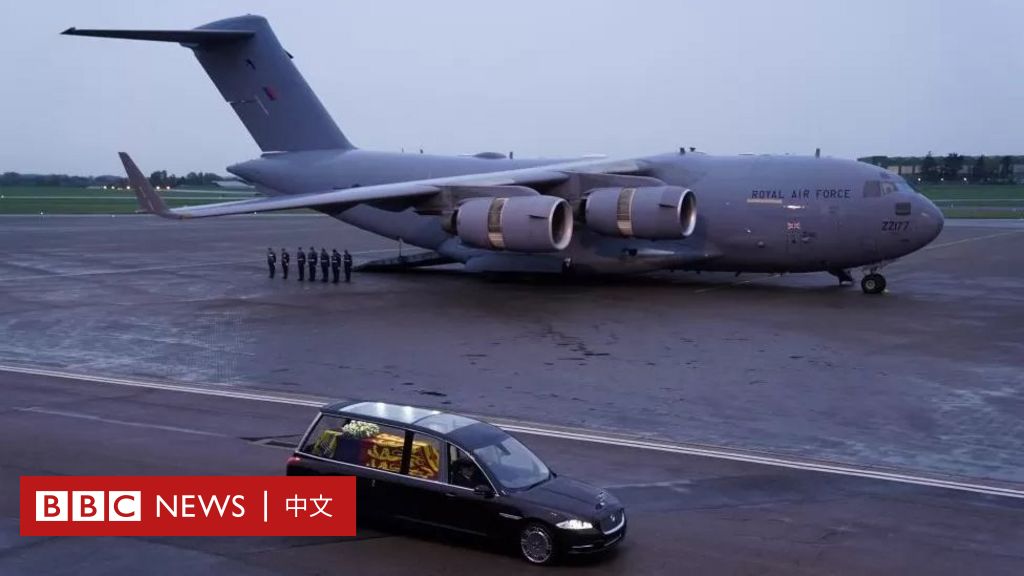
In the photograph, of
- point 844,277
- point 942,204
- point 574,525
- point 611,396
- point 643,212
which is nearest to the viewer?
point 574,525

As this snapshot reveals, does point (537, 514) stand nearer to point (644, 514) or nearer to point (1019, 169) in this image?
point (644, 514)

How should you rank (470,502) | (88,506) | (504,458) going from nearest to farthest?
1. (470,502)
2. (504,458)
3. (88,506)

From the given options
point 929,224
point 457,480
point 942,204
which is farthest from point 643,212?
point 942,204

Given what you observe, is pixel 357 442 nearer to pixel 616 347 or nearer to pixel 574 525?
pixel 574 525

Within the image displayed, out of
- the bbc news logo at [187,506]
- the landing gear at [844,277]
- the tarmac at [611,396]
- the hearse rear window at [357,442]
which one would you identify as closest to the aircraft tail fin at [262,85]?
the tarmac at [611,396]

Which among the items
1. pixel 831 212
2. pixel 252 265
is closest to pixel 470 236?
pixel 831 212

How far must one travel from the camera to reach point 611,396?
14922 millimetres

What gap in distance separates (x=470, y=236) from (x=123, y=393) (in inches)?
477

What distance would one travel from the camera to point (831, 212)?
25781 mm

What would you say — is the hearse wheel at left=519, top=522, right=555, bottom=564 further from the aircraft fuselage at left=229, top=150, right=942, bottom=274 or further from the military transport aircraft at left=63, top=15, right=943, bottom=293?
the aircraft fuselage at left=229, top=150, right=942, bottom=274

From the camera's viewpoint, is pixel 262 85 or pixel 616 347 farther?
pixel 262 85

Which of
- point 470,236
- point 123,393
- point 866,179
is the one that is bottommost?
point 123,393

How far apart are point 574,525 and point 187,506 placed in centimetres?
386

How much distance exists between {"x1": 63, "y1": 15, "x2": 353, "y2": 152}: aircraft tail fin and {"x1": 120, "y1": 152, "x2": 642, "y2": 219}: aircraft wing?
653cm
